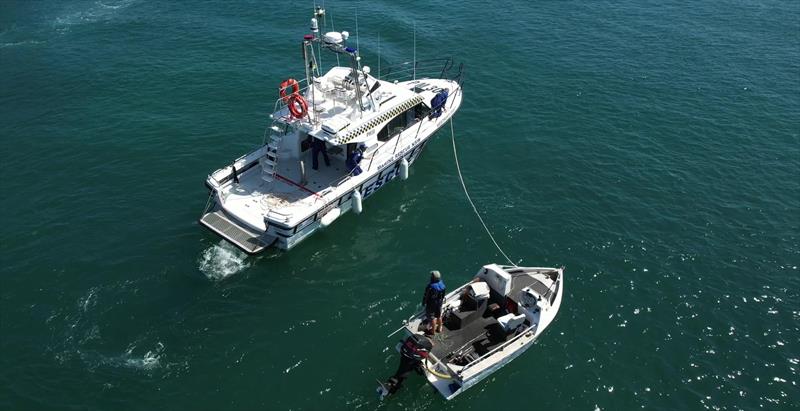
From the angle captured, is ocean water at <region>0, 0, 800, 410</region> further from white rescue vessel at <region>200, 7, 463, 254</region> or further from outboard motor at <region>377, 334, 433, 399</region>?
white rescue vessel at <region>200, 7, 463, 254</region>

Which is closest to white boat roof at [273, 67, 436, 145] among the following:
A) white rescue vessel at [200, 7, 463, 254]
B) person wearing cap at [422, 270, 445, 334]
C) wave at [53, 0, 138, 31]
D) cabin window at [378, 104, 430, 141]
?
white rescue vessel at [200, 7, 463, 254]

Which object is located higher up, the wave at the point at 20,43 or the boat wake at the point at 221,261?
the wave at the point at 20,43

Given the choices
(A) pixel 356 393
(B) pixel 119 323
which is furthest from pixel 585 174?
(B) pixel 119 323

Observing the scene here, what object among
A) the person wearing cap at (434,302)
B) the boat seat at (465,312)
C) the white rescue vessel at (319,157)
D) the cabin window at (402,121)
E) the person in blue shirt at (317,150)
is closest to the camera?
the person wearing cap at (434,302)

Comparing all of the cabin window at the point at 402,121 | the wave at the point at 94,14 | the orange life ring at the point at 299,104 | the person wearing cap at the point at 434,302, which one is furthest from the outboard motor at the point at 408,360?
the wave at the point at 94,14

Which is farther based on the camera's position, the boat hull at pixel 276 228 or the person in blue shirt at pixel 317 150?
the person in blue shirt at pixel 317 150

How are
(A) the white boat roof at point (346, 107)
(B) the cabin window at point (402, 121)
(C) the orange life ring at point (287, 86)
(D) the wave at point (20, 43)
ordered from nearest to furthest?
(C) the orange life ring at point (287, 86) < (A) the white boat roof at point (346, 107) < (B) the cabin window at point (402, 121) < (D) the wave at point (20, 43)

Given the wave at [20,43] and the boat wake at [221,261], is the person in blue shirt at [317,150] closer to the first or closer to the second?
the boat wake at [221,261]
